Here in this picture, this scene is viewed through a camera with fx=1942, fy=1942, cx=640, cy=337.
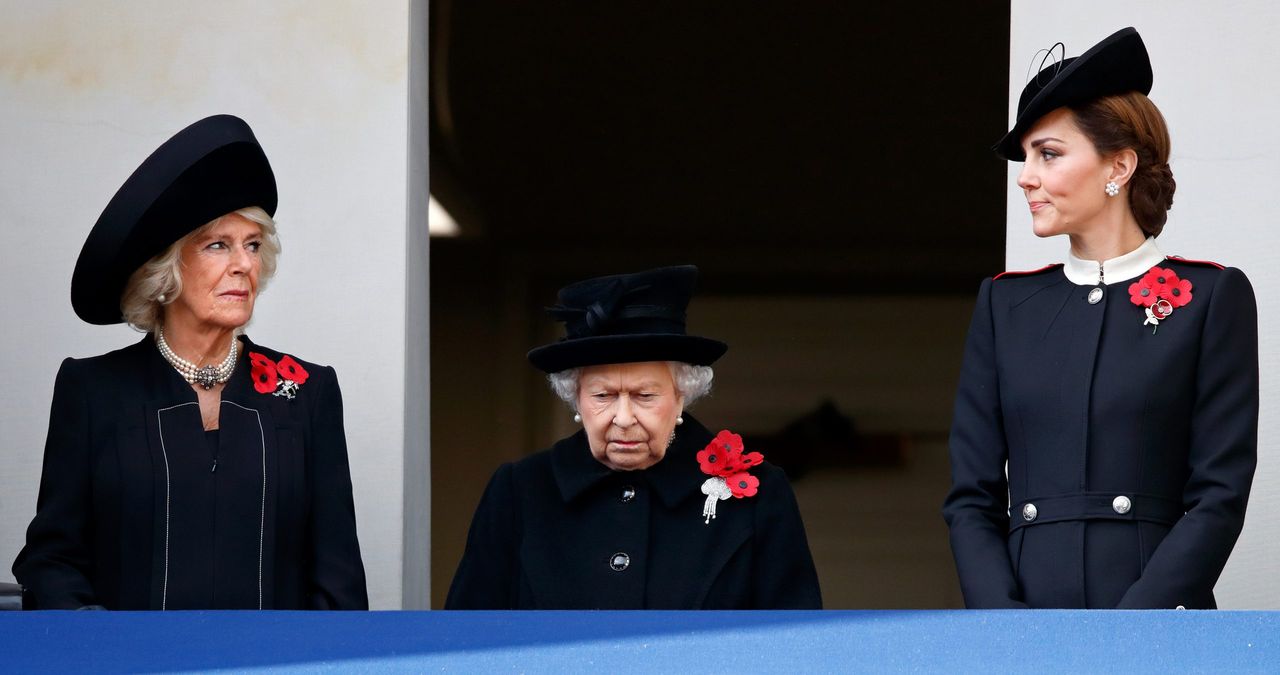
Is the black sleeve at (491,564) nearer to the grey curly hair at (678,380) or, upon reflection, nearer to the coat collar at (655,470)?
the coat collar at (655,470)

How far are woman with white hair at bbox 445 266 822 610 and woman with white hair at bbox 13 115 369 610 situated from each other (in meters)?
0.34

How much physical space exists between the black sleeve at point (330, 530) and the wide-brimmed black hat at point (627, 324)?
437 mm

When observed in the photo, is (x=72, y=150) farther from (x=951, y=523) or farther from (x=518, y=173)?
(x=518, y=173)

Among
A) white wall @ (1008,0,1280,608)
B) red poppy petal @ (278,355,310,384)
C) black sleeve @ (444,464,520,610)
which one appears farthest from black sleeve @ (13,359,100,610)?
white wall @ (1008,0,1280,608)

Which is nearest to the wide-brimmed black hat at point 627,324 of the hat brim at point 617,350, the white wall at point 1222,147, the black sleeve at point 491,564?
the hat brim at point 617,350

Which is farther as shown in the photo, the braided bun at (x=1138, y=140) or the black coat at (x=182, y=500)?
the black coat at (x=182, y=500)

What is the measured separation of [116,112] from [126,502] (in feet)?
4.94

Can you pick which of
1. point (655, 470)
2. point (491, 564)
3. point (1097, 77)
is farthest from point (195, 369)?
point (1097, 77)

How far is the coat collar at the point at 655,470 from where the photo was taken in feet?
12.7

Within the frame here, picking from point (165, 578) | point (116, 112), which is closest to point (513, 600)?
point (165, 578)

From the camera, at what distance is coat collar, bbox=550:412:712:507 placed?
3.88m

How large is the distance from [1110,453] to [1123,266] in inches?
14.0

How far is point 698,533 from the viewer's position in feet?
12.7

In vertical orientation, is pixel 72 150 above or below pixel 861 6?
below
